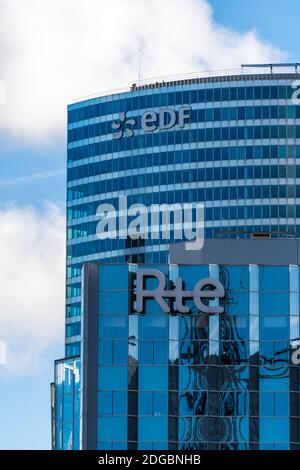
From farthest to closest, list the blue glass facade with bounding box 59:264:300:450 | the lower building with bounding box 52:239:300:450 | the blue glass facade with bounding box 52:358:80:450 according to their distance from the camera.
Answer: the blue glass facade with bounding box 52:358:80:450 → the lower building with bounding box 52:239:300:450 → the blue glass facade with bounding box 59:264:300:450

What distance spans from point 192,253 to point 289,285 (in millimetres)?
9407

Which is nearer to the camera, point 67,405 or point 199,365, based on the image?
point 199,365

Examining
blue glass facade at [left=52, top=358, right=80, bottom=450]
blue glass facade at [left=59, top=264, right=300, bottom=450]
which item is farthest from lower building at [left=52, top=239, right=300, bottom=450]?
blue glass facade at [left=52, top=358, right=80, bottom=450]

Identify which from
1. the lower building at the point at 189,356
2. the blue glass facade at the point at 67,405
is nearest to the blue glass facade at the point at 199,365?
the lower building at the point at 189,356

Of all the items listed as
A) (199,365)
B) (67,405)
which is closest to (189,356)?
(199,365)

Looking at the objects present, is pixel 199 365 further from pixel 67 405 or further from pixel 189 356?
pixel 67 405

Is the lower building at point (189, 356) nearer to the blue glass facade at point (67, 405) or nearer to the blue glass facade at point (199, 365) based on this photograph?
the blue glass facade at point (199, 365)

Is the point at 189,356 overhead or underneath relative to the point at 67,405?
underneath

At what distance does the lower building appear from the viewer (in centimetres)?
9456

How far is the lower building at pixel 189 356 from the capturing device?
94.6 metres

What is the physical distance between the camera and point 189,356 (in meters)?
95.6

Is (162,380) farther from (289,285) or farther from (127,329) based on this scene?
(289,285)

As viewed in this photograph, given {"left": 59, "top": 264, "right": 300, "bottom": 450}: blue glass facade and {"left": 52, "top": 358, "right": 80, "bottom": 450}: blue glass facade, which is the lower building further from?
{"left": 52, "top": 358, "right": 80, "bottom": 450}: blue glass facade
